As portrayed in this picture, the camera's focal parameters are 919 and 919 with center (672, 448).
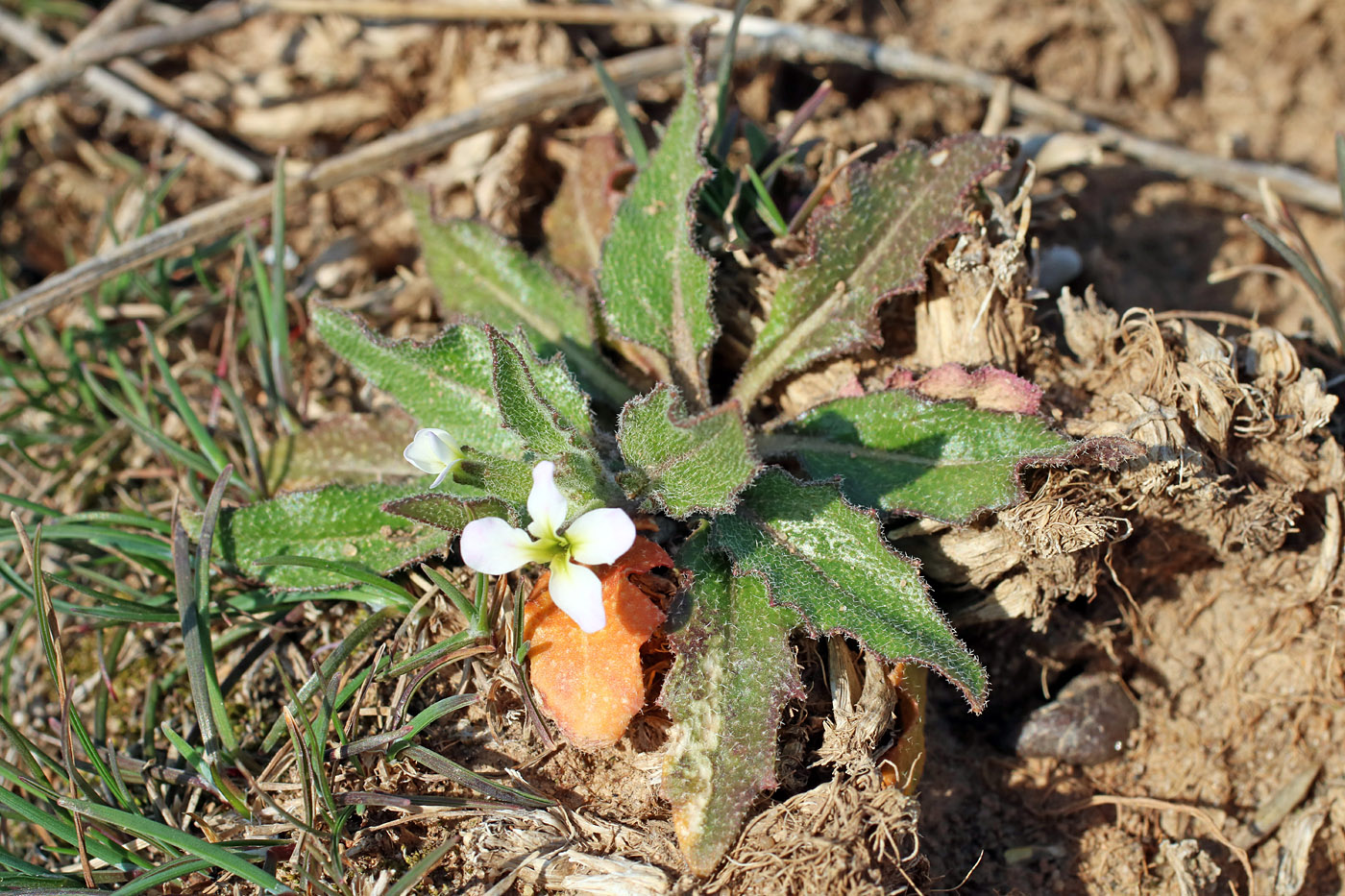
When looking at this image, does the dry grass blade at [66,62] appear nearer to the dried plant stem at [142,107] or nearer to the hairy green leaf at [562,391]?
the dried plant stem at [142,107]

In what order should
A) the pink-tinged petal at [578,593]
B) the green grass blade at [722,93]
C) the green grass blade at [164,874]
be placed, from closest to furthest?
the pink-tinged petal at [578,593] < the green grass blade at [164,874] < the green grass blade at [722,93]

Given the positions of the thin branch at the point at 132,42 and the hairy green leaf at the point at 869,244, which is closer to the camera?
the hairy green leaf at the point at 869,244

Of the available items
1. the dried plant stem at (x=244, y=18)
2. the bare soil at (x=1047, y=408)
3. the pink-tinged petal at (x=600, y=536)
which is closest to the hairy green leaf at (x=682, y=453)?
the pink-tinged petal at (x=600, y=536)

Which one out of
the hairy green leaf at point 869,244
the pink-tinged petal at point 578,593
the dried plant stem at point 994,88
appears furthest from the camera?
the dried plant stem at point 994,88

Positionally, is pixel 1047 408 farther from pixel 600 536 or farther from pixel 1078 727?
pixel 600 536

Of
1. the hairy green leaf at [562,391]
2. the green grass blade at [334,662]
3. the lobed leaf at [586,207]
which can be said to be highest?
the lobed leaf at [586,207]

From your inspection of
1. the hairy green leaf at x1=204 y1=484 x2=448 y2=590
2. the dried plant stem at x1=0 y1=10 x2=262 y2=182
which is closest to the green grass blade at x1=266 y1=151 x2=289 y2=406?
the hairy green leaf at x1=204 y1=484 x2=448 y2=590

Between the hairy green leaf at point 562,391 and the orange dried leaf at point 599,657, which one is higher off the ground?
the hairy green leaf at point 562,391
